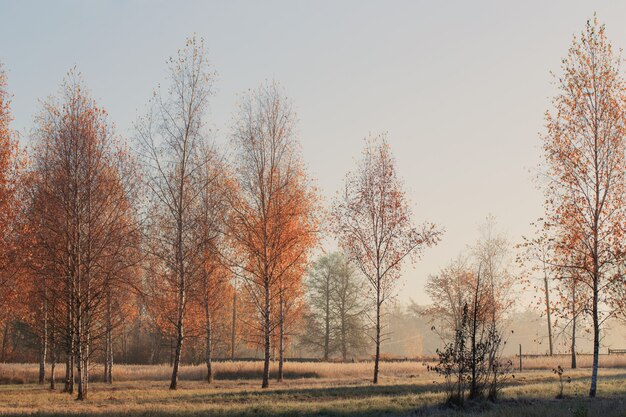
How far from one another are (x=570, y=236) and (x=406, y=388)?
861 cm

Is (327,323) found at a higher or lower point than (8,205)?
lower

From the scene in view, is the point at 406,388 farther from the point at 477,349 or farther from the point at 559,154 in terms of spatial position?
the point at 559,154

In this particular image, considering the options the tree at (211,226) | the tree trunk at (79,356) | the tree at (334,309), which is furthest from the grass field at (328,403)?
the tree at (334,309)

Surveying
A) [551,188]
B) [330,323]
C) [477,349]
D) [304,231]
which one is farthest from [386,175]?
[330,323]

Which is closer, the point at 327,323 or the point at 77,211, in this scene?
the point at 77,211

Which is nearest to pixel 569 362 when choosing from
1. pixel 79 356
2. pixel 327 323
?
pixel 327 323

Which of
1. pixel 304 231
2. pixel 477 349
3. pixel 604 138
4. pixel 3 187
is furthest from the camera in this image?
pixel 304 231

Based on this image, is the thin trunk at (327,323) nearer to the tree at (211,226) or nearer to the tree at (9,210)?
the tree at (211,226)

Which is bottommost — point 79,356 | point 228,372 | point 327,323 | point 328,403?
point 228,372

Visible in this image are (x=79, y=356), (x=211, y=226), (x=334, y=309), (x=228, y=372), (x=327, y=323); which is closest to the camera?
(x=79, y=356)

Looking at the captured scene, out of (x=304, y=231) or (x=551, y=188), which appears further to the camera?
(x=304, y=231)

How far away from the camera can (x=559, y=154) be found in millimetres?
21328

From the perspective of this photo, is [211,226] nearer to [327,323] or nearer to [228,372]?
[228,372]

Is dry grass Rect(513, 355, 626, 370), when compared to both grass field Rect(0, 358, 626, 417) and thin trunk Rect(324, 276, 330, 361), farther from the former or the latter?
thin trunk Rect(324, 276, 330, 361)
